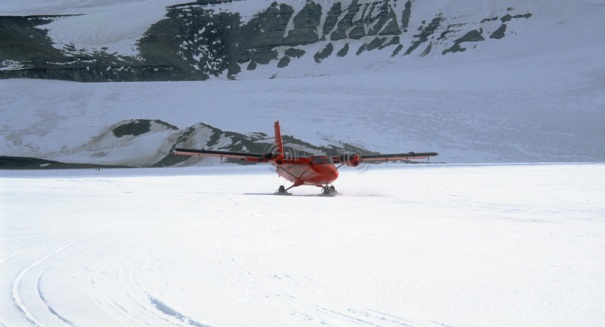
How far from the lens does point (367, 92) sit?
221 feet

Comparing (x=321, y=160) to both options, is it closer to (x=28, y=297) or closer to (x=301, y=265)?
(x=301, y=265)

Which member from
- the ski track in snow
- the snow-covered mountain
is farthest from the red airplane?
the snow-covered mountain

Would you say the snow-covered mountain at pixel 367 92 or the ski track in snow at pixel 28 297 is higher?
the snow-covered mountain at pixel 367 92

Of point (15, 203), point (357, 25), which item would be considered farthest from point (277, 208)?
point (357, 25)

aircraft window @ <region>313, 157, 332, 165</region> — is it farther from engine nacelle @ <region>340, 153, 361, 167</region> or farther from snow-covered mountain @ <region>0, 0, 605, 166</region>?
snow-covered mountain @ <region>0, 0, 605, 166</region>

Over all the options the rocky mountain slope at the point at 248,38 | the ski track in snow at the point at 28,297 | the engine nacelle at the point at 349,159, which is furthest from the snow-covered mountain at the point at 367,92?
the ski track in snow at the point at 28,297

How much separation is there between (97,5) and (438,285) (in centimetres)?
19016

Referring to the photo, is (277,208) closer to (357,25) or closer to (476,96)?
(476,96)

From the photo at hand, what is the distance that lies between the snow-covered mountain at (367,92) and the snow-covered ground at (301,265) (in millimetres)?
36178

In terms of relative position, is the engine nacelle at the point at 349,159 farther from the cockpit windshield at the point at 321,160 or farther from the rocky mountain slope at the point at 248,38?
the rocky mountain slope at the point at 248,38

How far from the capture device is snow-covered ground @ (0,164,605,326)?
6297mm

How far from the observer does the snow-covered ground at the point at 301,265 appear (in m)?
6.30

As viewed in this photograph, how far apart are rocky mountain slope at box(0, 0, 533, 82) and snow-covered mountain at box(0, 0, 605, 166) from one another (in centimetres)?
38

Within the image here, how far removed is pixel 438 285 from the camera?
7574 mm
